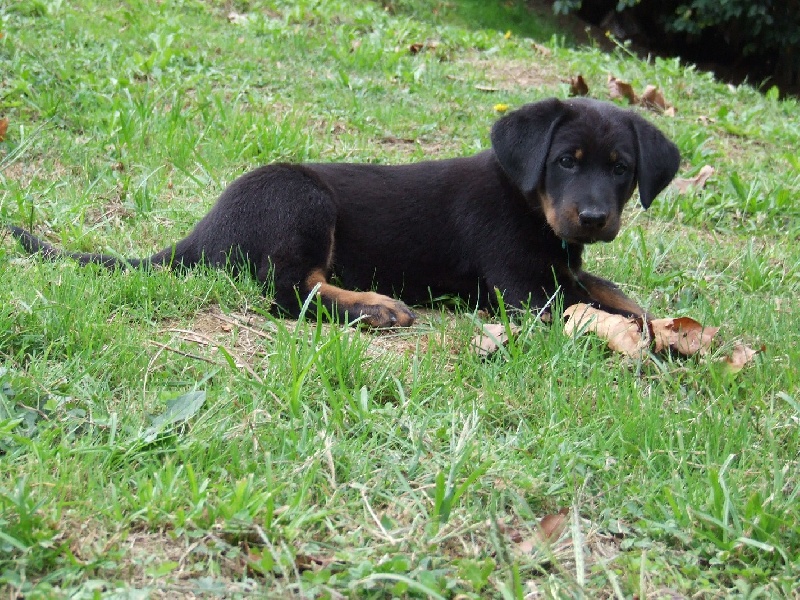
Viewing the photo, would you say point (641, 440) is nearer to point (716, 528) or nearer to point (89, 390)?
point (716, 528)

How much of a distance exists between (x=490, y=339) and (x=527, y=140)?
111cm

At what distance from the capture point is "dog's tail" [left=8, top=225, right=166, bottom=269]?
381 cm

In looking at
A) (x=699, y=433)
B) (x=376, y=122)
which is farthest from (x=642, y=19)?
(x=699, y=433)

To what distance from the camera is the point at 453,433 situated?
256 cm

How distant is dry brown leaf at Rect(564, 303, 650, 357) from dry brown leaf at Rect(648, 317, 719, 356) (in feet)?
0.20

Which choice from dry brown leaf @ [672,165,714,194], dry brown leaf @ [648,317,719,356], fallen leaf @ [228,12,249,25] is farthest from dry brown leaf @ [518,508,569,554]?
fallen leaf @ [228,12,249,25]

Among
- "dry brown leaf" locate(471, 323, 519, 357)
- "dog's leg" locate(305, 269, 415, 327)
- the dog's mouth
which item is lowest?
"dog's leg" locate(305, 269, 415, 327)

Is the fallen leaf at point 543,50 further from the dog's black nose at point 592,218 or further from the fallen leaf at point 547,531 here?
the fallen leaf at point 547,531

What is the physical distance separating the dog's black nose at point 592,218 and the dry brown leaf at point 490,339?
62 cm

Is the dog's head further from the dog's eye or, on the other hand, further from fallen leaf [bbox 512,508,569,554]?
fallen leaf [bbox 512,508,569,554]

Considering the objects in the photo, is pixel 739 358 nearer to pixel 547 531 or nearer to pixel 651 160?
pixel 651 160

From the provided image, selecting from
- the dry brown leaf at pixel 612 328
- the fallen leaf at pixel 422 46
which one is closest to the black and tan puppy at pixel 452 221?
the dry brown leaf at pixel 612 328

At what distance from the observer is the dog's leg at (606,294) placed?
4059mm

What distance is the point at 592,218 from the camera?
3.72m
